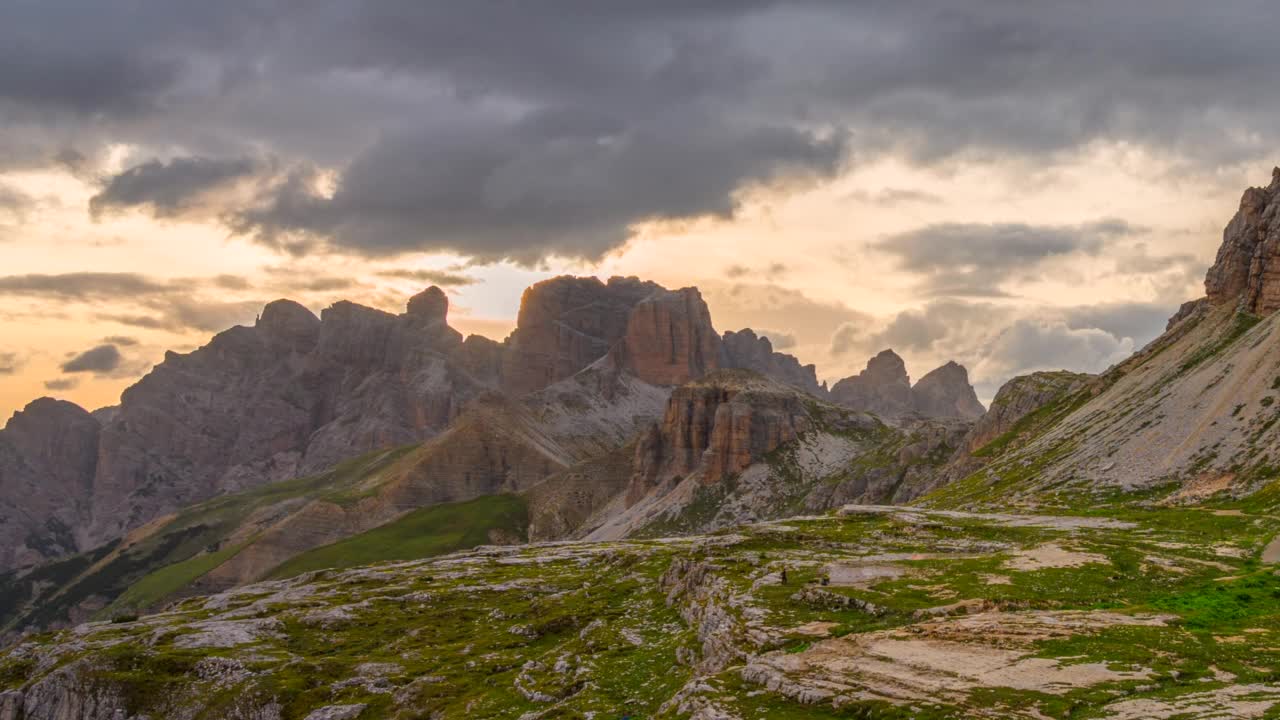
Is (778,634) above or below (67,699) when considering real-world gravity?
above

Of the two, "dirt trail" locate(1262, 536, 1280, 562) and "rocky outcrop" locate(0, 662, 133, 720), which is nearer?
"dirt trail" locate(1262, 536, 1280, 562)

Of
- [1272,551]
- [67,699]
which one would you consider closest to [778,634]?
[1272,551]

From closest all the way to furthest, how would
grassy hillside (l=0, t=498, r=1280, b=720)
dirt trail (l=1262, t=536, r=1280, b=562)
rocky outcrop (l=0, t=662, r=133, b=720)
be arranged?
grassy hillside (l=0, t=498, r=1280, b=720) < dirt trail (l=1262, t=536, r=1280, b=562) < rocky outcrop (l=0, t=662, r=133, b=720)

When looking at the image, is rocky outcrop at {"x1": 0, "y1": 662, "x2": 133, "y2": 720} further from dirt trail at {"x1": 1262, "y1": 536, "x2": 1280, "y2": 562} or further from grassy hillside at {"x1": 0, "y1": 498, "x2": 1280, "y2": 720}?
dirt trail at {"x1": 1262, "y1": 536, "x2": 1280, "y2": 562}

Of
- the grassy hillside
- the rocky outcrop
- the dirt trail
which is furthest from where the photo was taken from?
the rocky outcrop

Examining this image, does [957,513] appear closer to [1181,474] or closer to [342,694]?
[1181,474]

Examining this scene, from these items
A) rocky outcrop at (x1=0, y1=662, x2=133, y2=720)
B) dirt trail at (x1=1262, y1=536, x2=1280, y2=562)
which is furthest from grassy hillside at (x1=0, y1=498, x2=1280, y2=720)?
dirt trail at (x1=1262, y1=536, x2=1280, y2=562)

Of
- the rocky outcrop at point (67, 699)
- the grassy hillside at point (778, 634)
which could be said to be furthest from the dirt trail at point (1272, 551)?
the rocky outcrop at point (67, 699)

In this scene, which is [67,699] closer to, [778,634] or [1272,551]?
[778,634]

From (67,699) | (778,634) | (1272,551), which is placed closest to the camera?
(778,634)

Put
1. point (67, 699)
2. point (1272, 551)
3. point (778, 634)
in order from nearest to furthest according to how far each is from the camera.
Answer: point (778, 634), point (1272, 551), point (67, 699)

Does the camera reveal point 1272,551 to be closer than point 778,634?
No

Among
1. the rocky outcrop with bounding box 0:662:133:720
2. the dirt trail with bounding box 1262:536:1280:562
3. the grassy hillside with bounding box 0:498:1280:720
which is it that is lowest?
the rocky outcrop with bounding box 0:662:133:720

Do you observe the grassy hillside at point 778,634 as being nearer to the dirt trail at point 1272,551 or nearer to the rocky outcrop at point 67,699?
the rocky outcrop at point 67,699
